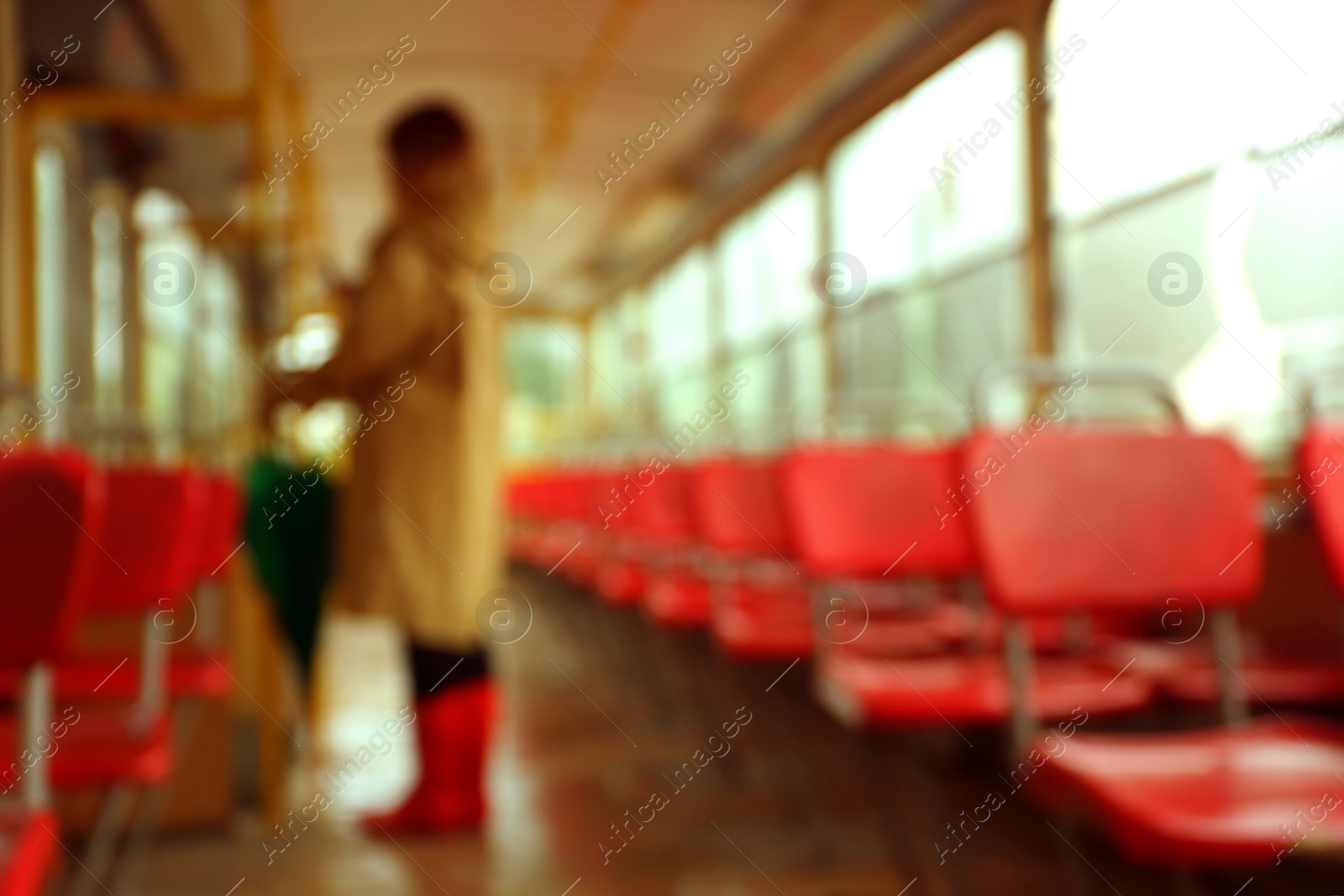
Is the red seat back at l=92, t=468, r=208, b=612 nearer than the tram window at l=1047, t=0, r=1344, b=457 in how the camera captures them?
Yes

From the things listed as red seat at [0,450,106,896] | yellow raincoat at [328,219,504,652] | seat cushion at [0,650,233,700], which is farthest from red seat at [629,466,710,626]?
red seat at [0,450,106,896]

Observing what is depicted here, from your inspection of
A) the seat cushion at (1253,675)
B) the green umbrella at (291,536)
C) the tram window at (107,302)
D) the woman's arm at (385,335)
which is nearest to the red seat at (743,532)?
the seat cushion at (1253,675)

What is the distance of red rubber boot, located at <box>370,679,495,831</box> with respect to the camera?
3.00 metres

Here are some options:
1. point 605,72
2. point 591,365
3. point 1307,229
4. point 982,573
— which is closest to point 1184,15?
point 1307,229

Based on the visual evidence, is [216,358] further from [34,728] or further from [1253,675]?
[34,728]

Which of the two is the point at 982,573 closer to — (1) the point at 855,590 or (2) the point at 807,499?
(2) the point at 807,499

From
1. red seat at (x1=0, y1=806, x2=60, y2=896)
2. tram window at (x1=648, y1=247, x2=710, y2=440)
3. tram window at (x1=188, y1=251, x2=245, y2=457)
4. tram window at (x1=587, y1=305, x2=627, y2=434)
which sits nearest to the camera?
red seat at (x1=0, y1=806, x2=60, y2=896)

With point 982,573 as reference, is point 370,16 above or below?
above

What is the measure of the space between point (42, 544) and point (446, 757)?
2032 millimetres

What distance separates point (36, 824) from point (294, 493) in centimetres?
201

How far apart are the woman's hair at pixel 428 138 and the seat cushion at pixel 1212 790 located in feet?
6.83

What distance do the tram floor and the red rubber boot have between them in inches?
2.0

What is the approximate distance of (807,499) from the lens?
254cm

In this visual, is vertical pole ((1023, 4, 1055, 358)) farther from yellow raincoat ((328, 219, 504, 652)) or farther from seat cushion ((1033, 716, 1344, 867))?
seat cushion ((1033, 716, 1344, 867))
